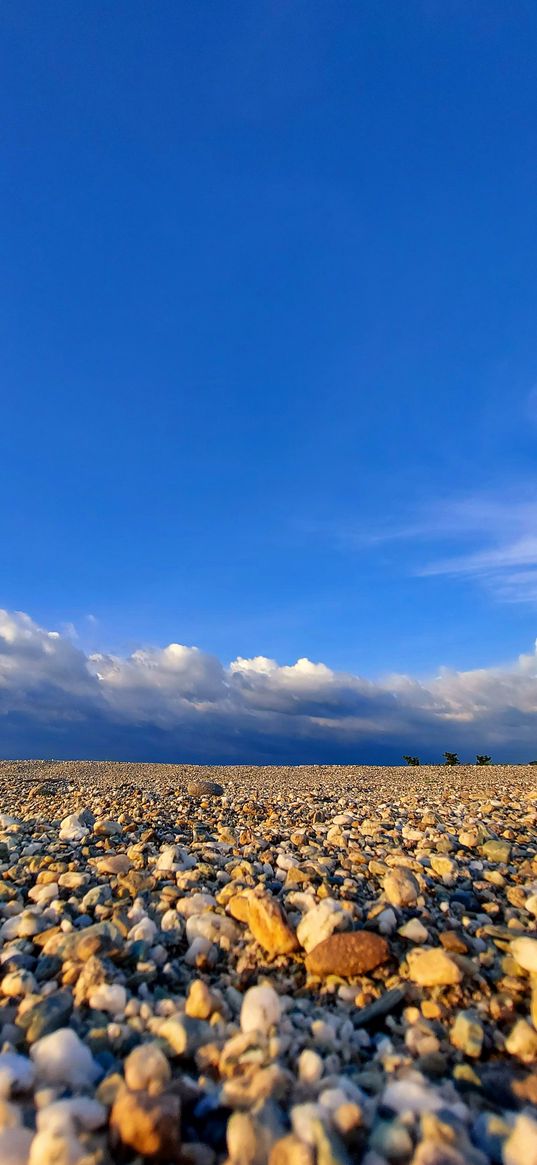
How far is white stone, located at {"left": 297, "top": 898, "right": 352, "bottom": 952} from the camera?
3.46 m

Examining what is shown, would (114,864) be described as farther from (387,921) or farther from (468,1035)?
(468,1035)

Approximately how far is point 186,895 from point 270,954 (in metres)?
1.04

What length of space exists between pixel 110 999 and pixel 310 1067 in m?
1.07

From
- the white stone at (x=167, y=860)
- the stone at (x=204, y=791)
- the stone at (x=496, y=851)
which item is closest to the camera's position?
the white stone at (x=167, y=860)

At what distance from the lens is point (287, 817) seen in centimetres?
839

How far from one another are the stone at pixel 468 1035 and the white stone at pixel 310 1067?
65 cm

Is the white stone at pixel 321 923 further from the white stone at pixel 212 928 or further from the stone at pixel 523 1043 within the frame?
the stone at pixel 523 1043

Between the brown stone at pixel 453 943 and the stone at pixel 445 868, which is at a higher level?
the stone at pixel 445 868

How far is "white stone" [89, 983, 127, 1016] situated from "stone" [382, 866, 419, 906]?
1868mm

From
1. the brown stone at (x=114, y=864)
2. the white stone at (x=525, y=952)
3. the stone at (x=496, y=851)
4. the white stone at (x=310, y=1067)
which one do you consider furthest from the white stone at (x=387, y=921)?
the brown stone at (x=114, y=864)

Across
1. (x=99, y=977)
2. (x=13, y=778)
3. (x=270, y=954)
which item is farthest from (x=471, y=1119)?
(x=13, y=778)

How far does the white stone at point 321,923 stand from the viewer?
3.46 meters

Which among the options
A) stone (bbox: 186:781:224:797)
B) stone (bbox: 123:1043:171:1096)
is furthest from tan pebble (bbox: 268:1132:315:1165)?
stone (bbox: 186:781:224:797)

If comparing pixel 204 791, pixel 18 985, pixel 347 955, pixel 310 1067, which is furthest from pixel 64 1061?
pixel 204 791
